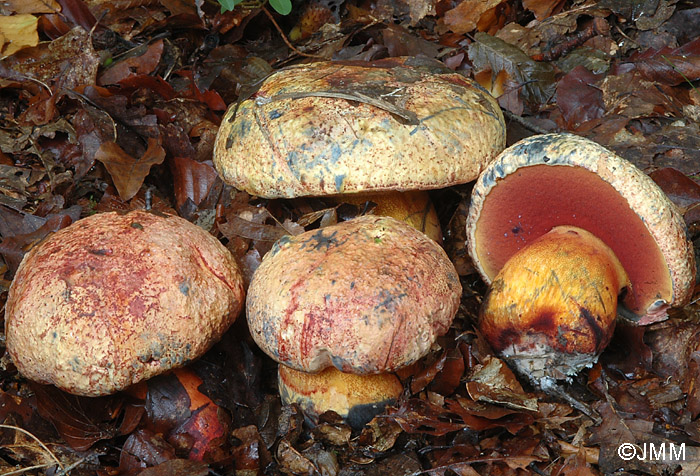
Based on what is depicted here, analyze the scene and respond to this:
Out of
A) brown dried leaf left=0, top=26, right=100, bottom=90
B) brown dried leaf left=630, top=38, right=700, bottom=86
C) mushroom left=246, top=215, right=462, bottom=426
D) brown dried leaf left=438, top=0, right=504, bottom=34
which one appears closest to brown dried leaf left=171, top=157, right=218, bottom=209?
brown dried leaf left=0, top=26, right=100, bottom=90

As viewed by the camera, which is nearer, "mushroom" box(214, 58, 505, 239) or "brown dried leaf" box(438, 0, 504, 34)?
"mushroom" box(214, 58, 505, 239)

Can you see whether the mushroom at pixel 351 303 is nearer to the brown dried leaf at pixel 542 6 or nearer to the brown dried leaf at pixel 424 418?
the brown dried leaf at pixel 424 418

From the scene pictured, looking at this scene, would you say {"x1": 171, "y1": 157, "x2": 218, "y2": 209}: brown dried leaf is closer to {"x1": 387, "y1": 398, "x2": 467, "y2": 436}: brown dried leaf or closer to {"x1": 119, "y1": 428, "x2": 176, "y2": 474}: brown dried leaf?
{"x1": 119, "y1": 428, "x2": 176, "y2": 474}: brown dried leaf

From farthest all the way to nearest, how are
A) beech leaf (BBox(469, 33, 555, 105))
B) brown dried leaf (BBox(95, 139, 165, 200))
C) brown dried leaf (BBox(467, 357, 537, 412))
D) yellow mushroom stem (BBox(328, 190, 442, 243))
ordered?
beech leaf (BBox(469, 33, 555, 105))
brown dried leaf (BBox(95, 139, 165, 200))
yellow mushroom stem (BBox(328, 190, 442, 243))
brown dried leaf (BBox(467, 357, 537, 412))

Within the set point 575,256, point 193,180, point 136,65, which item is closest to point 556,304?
point 575,256

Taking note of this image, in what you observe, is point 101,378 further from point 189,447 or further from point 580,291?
point 580,291

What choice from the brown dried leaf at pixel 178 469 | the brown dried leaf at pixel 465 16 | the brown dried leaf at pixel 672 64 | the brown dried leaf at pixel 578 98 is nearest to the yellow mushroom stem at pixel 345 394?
the brown dried leaf at pixel 178 469

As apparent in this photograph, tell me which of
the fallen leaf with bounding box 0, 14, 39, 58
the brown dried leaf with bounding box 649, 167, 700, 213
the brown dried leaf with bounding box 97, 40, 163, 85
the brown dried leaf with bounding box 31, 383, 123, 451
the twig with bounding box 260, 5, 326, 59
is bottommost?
the brown dried leaf with bounding box 649, 167, 700, 213

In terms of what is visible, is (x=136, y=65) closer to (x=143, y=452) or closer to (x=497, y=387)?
(x=143, y=452)
